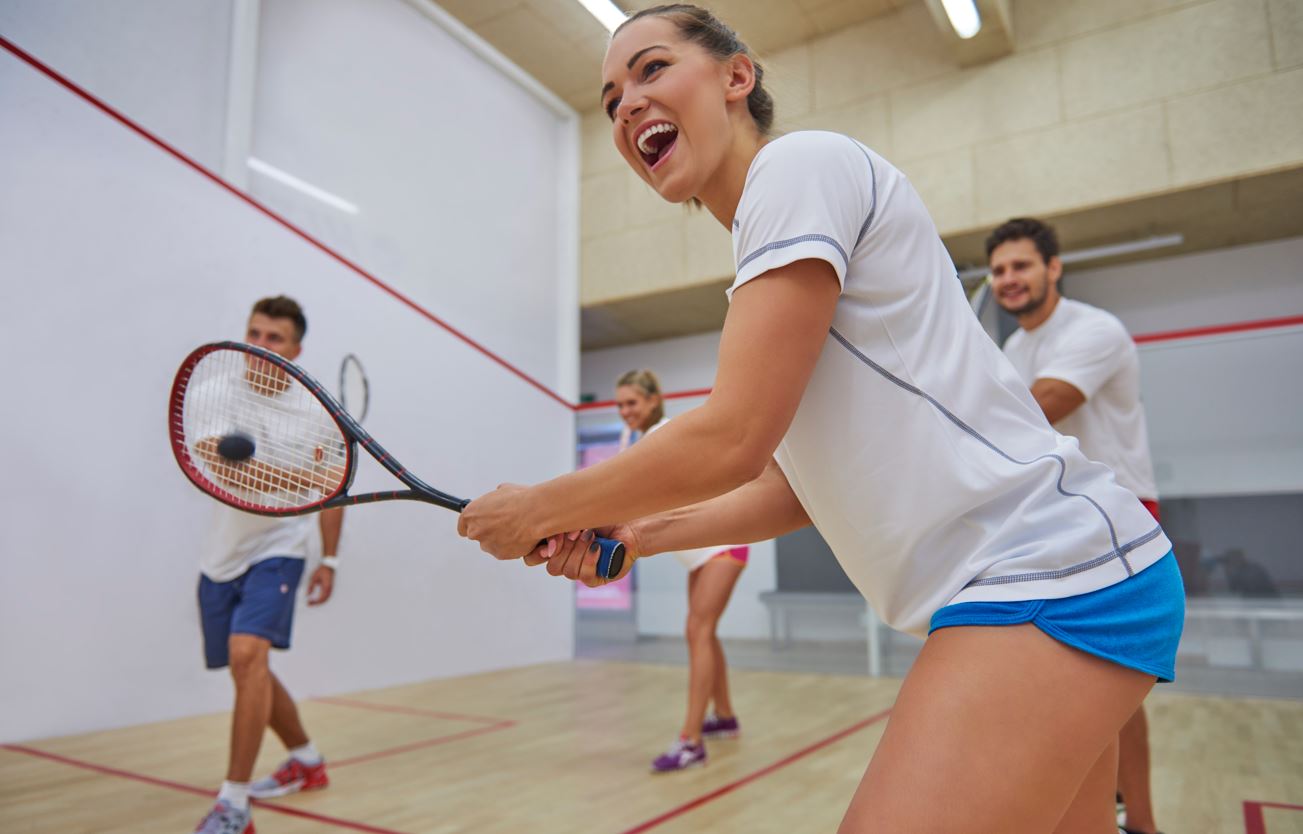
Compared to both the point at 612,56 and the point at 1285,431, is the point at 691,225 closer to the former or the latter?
the point at 1285,431

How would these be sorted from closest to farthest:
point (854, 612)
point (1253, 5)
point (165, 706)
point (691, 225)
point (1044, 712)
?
point (1044, 712)
point (165, 706)
point (854, 612)
point (1253, 5)
point (691, 225)

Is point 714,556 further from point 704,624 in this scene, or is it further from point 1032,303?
point 1032,303

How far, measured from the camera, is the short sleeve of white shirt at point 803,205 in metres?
0.56

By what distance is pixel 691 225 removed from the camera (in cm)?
567

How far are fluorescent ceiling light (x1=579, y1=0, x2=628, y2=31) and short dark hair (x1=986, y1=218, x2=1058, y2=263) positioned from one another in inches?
131

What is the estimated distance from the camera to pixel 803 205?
57 centimetres

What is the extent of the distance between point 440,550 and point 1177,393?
3.17 metres

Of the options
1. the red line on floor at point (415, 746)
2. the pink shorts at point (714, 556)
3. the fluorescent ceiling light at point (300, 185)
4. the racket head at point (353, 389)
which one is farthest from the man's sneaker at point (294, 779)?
the fluorescent ceiling light at point (300, 185)

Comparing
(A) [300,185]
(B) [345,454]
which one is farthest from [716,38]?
(A) [300,185]

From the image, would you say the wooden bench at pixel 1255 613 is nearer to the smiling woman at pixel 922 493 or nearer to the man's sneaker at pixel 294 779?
the man's sneaker at pixel 294 779

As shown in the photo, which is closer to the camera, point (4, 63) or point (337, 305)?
point (4, 63)

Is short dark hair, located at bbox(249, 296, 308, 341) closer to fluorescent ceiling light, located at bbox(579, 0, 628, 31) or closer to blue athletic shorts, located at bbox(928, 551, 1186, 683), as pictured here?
blue athletic shorts, located at bbox(928, 551, 1186, 683)

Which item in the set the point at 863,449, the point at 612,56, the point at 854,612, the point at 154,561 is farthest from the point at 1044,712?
the point at 854,612

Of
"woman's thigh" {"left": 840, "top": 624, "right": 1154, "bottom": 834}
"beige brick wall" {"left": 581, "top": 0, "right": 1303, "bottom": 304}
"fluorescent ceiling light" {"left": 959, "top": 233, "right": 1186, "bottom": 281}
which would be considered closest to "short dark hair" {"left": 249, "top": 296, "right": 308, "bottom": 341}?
"woman's thigh" {"left": 840, "top": 624, "right": 1154, "bottom": 834}
